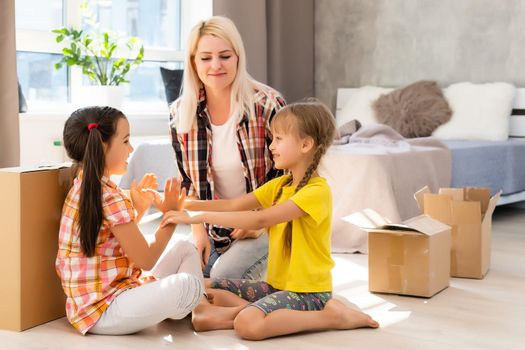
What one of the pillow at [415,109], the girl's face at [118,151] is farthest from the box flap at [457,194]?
the pillow at [415,109]

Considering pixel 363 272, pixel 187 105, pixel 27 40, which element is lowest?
pixel 363 272

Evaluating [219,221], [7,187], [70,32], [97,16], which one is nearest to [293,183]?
[219,221]

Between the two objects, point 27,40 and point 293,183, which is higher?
point 27,40

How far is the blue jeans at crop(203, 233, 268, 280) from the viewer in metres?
2.52

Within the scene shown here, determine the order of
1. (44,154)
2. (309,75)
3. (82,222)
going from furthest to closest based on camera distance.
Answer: (309,75) < (44,154) < (82,222)

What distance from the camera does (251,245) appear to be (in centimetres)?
257

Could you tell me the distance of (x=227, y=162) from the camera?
2.61 metres

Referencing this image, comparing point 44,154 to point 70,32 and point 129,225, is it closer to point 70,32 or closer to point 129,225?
point 70,32

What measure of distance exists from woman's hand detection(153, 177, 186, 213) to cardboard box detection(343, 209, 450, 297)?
2.48ft

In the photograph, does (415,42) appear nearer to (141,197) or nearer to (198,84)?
(198,84)

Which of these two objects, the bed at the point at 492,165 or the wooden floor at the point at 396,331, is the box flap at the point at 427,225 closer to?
the wooden floor at the point at 396,331

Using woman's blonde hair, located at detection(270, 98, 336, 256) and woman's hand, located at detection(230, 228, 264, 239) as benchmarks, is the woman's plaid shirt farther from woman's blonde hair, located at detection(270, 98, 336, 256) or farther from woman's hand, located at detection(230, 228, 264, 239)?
woman's blonde hair, located at detection(270, 98, 336, 256)

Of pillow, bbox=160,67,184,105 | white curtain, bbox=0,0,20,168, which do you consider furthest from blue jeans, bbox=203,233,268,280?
pillow, bbox=160,67,184,105

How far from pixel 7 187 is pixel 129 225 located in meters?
0.37
